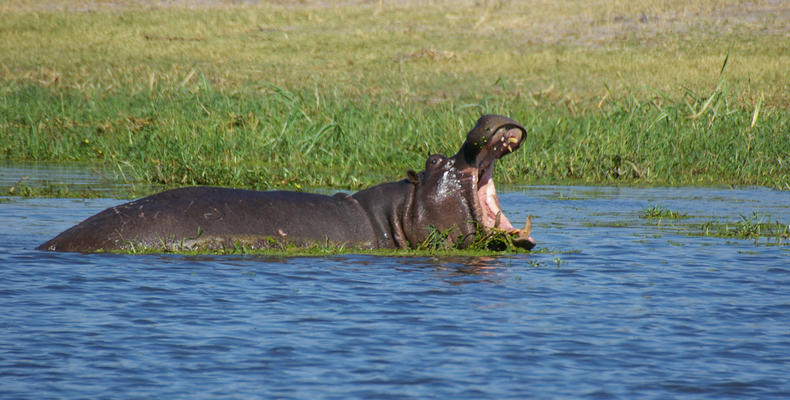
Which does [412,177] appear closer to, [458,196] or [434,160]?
[434,160]

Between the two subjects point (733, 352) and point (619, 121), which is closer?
point (733, 352)

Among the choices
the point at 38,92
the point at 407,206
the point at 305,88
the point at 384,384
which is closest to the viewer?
the point at 384,384

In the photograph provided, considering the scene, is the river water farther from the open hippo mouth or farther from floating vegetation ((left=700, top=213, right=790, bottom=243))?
floating vegetation ((left=700, top=213, right=790, bottom=243))

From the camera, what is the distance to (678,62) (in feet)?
78.4

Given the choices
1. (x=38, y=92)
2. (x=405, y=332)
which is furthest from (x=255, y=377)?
(x=38, y=92)

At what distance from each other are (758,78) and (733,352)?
17.0 m

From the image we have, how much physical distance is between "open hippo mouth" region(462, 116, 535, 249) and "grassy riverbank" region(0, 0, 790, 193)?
379 centimetres

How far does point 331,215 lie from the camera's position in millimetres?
7645

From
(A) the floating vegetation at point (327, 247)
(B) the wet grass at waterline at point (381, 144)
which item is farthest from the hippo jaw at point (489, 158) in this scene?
(B) the wet grass at waterline at point (381, 144)

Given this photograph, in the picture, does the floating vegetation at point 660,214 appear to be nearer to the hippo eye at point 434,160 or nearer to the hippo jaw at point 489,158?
the hippo jaw at point 489,158

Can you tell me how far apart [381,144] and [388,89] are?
275 inches

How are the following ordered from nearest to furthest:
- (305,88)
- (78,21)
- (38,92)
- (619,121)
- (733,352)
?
(733,352) → (619,121) → (38,92) → (305,88) → (78,21)

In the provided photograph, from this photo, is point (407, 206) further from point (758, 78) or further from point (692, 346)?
point (758, 78)

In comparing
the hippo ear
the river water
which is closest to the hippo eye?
the hippo ear
